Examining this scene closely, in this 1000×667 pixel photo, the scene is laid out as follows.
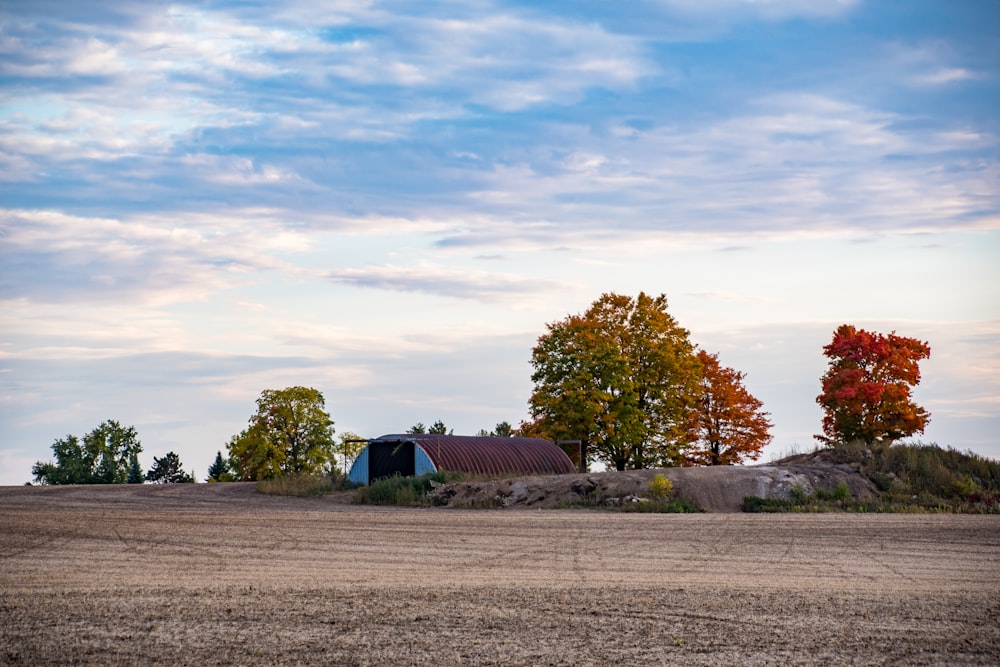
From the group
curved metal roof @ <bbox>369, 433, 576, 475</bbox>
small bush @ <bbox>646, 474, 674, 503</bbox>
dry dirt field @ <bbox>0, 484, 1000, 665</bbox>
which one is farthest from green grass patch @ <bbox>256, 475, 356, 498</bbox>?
dry dirt field @ <bbox>0, 484, 1000, 665</bbox>

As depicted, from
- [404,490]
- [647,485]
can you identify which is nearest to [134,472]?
[404,490]

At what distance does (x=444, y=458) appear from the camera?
138ft

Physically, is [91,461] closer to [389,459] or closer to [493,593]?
[389,459]

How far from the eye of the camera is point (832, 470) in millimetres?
37156

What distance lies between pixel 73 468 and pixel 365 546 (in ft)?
156

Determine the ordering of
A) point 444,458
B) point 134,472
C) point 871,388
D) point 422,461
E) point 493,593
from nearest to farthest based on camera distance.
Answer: point 493,593 → point 444,458 → point 422,461 → point 871,388 → point 134,472

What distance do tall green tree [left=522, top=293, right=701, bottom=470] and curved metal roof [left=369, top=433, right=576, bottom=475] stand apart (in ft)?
21.2

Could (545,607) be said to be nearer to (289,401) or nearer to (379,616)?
(379,616)

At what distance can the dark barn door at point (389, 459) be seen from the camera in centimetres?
4334

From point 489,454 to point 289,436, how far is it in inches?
623

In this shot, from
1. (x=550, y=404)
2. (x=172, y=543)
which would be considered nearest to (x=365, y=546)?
(x=172, y=543)

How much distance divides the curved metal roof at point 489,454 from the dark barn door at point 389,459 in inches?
11.8

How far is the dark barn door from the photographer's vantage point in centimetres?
4334

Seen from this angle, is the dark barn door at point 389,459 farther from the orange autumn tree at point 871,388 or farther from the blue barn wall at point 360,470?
the orange autumn tree at point 871,388
